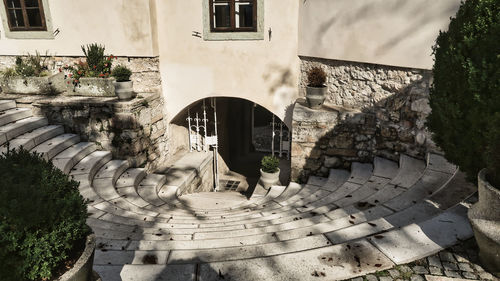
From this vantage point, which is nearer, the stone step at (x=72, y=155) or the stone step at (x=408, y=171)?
the stone step at (x=408, y=171)

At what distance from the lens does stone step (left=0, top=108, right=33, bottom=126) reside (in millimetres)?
7028

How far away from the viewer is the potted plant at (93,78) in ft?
26.3

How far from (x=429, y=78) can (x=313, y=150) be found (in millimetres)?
2569

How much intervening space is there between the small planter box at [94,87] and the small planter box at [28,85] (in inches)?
24.8

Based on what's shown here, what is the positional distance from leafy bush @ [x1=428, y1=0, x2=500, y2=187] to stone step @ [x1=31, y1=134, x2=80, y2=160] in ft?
21.8

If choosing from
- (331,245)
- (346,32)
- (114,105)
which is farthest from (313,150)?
(114,105)

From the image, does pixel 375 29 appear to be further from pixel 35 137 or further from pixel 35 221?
pixel 35 137

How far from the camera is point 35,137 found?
22.5ft

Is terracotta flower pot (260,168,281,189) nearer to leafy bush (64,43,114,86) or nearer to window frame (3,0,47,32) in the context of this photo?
leafy bush (64,43,114,86)

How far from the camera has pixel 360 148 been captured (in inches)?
272

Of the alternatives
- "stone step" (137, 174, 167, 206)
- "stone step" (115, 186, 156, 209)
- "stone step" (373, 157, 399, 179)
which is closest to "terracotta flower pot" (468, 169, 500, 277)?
"stone step" (373, 157, 399, 179)

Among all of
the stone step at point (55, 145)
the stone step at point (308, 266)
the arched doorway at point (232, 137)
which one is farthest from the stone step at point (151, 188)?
the stone step at point (308, 266)

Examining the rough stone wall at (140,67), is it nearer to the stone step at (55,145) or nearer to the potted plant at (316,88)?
the stone step at (55,145)

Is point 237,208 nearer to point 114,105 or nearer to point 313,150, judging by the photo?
point 313,150
